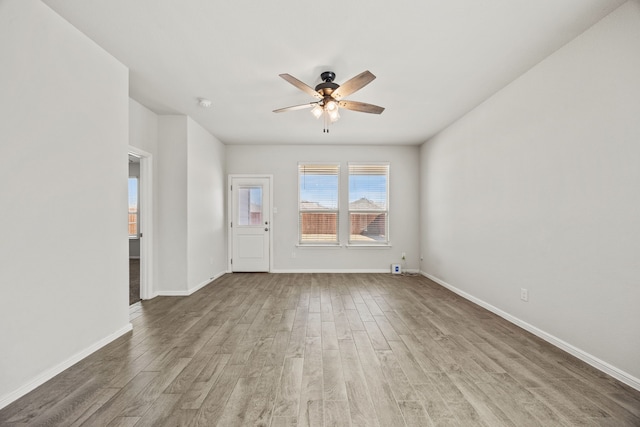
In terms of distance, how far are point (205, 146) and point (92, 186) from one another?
2634mm

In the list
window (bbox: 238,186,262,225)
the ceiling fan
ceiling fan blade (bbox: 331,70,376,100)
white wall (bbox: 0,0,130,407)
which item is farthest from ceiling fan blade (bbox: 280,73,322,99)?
window (bbox: 238,186,262,225)

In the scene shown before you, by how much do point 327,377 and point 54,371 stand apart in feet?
6.52

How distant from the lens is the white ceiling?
205 cm

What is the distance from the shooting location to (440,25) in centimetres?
223

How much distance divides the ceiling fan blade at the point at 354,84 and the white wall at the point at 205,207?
2.55 m

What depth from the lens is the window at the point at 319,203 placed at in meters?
5.98

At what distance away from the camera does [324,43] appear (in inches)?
96.3

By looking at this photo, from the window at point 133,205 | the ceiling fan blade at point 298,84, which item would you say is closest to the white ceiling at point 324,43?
the ceiling fan blade at point 298,84

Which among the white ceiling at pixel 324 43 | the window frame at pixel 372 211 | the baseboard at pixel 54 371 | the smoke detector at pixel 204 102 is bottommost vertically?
the baseboard at pixel 54 371

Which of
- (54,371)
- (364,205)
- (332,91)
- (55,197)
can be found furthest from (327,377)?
(364,205)

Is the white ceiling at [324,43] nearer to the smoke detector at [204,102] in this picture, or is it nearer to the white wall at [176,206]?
the smoke detector at [204,102]

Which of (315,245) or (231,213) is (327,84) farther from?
(231,213)

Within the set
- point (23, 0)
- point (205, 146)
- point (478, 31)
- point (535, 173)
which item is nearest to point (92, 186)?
point (23, 0)

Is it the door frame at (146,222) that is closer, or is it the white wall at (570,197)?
the white wall at (570,197)
